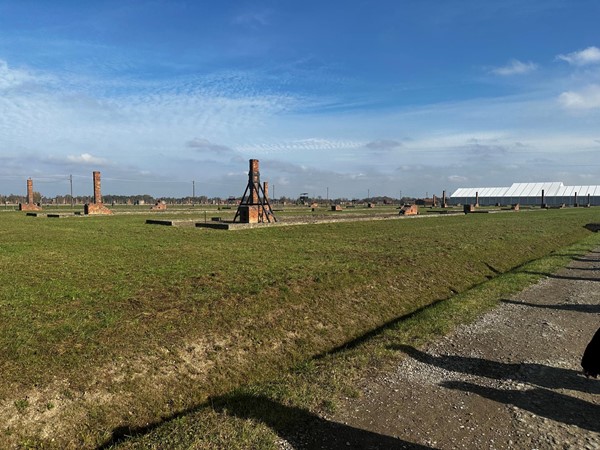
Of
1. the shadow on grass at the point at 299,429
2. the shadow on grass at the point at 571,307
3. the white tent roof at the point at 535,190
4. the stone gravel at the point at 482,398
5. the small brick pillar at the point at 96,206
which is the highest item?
the white tent roof at the point at 535,190

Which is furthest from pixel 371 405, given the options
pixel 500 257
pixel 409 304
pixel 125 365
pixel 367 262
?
pixel 500 257

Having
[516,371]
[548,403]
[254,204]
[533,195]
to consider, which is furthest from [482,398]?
[533,195]

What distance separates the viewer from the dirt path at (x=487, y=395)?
12.5 ft

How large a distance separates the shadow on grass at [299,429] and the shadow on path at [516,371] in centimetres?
198

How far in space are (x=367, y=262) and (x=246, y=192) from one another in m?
16.9

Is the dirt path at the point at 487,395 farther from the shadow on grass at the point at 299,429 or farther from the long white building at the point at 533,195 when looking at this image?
the long white building at the point at 533,195

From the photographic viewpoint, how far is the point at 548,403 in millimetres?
4395

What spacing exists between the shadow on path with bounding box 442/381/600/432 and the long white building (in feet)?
329

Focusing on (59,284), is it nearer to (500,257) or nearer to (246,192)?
(500,257)

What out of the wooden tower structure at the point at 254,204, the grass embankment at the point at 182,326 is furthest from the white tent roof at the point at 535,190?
the grass embankment at the point at 182,326

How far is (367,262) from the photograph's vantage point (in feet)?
42.4

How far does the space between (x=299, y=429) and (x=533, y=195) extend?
384 feet

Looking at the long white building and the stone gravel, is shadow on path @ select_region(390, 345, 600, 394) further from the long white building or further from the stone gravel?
the long white building

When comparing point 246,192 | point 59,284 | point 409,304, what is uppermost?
point 246,192
